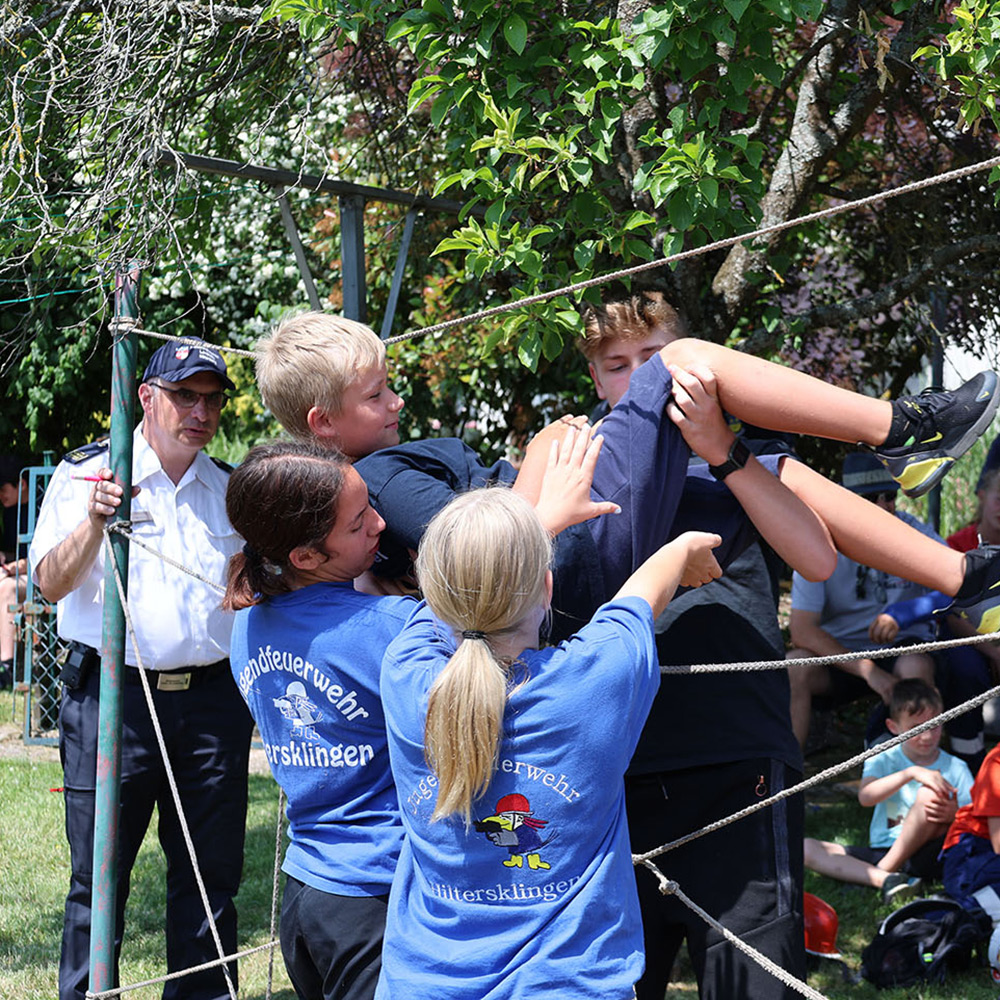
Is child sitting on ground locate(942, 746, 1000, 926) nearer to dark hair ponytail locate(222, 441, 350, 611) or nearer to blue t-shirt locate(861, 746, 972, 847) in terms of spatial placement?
blue t-shirt locate(861, 746, 972, 847)

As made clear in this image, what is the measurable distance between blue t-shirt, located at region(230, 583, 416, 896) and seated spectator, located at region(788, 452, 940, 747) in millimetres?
3630

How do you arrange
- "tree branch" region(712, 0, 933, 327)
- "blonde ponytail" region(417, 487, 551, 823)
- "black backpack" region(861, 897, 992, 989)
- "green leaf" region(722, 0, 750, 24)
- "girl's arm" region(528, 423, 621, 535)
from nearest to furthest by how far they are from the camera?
"blonde ponytail" region(417, 487, 551, 823) < "girl's arm" region(528, 423, 621, 535) < "green leaf" region(722, 0, 750, 24) < "black backpack" region(861, 897, 992, 989) < "tree branch" region(712, 0, 933, 327)

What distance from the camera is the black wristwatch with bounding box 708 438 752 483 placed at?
7.21 ft

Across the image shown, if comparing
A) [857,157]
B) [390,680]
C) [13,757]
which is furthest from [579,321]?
[13,757]

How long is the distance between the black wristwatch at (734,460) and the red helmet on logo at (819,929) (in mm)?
2396

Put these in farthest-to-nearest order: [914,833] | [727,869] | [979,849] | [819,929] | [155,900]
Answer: [155,900], [914,833], [979,849], [819,929], [727,869]

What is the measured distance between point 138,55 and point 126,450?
2002 millimetres

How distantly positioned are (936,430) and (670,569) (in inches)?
30.9

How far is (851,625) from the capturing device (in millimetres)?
5730

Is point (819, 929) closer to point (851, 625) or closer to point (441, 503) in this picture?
point (851, 625)

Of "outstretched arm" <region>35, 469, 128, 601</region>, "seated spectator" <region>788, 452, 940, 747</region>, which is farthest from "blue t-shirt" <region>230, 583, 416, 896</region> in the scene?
"seated spectator" <region>788, 452, 940, 747</region>

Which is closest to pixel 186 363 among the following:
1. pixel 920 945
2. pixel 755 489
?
pixel 755 489

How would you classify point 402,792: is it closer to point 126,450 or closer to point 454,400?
point 126,450

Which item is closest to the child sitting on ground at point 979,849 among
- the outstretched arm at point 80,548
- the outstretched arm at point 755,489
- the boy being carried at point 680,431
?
the boy being carried at point 680,431
